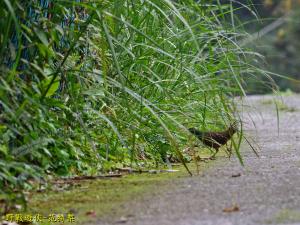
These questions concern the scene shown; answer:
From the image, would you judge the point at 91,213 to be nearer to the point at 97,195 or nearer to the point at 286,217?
the point at 97,195

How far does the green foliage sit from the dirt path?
268 mm

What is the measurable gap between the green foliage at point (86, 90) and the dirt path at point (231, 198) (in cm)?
27

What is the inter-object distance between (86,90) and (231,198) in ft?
3.77

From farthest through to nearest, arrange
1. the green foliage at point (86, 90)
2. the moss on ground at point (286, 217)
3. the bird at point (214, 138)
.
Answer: the bird at point (214, 138), the green foliage at point (86, 90), the moss on ground at point (286, 217)

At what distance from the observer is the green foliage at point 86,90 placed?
3762 mm

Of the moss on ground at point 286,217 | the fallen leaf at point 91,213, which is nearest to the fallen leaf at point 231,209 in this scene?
the moss on ground at point 286,217

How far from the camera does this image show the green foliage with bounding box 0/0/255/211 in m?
3.76

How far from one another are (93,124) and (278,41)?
2368 centimetres

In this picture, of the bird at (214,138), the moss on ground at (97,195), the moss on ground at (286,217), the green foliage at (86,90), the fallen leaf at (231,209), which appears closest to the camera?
the moss on ground at (286,217)

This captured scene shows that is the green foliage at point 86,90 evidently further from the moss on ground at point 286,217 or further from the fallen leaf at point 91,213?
the moss on ground at point 286,217

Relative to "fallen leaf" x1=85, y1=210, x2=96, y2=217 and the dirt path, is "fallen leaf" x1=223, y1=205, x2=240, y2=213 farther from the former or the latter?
"fallen leaf" x1=85, y1=210, x2=96, y2=217

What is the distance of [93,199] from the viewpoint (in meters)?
3.74

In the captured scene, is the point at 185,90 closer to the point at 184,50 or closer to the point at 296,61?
the point at 184,50

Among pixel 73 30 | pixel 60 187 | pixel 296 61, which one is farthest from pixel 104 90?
pixel 296 61
